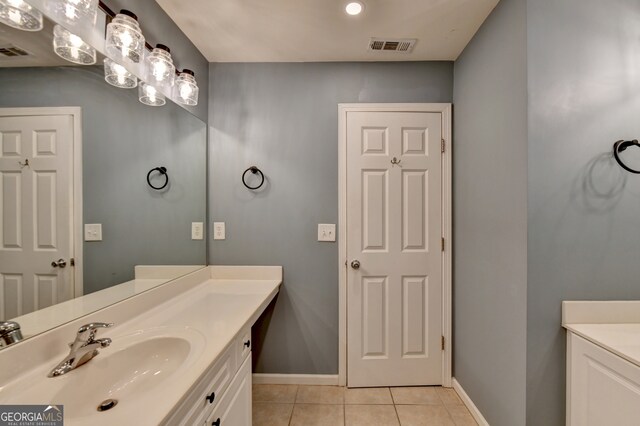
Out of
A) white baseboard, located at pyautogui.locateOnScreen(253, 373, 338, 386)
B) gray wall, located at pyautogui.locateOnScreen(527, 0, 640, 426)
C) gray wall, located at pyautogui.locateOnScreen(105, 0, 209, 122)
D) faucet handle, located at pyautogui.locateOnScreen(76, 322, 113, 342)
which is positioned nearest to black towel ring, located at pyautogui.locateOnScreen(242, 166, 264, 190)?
gray wall, located at pyautogui.locateOnScreen(105, 0, 209, 122)

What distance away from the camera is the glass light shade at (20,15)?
83 centimetres

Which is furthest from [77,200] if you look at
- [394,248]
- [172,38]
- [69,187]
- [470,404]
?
[470,404]

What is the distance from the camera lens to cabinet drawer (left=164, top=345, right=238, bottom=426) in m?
0.80

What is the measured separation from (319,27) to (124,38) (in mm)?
1084

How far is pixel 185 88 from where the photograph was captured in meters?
1.70

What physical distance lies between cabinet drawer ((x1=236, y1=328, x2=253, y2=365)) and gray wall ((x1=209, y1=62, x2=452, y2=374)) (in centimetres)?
73

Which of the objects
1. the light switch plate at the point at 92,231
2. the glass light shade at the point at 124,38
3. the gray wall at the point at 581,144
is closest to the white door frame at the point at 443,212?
the gray wall at the point at 581,144

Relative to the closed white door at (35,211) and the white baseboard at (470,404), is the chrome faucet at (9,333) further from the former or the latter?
the white baseboard at (470,404)

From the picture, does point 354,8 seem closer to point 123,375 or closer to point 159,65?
point 159,65

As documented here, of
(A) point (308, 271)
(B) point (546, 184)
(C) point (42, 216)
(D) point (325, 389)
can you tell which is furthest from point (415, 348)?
(C) point (42, 216)

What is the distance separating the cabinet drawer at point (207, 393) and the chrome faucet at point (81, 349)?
36cm

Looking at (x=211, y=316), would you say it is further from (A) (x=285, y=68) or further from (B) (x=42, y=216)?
(A) (x=285, y=68)

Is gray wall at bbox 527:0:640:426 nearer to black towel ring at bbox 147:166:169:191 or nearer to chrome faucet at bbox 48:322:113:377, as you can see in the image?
chrome faucet at bbox 48:322:113:377

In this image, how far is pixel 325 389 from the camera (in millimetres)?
2059
